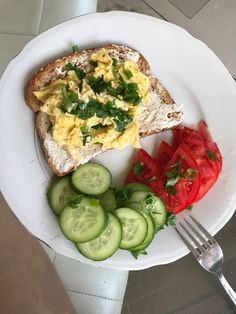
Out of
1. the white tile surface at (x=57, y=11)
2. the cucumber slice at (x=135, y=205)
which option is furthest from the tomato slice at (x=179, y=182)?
the white tile surface at (x=57, y=11)

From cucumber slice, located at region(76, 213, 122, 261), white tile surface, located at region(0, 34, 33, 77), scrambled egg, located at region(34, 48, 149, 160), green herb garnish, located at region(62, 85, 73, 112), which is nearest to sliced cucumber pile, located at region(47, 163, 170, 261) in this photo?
cucumber slice, located at region(76, 213, 122, 261)

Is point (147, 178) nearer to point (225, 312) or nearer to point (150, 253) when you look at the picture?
point (150, 253)

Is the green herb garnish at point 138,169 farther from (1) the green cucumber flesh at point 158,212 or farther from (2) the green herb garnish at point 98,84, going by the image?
(2) the green herb garnish at point 98,84

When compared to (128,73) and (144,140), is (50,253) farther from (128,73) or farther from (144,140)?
(128,73)

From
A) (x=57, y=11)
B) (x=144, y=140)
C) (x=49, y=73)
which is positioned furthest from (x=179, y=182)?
(x=57, y=11)

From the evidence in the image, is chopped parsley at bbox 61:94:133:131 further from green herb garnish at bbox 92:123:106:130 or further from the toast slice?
the toast slice

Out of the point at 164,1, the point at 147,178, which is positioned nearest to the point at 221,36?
the point at 164,1
